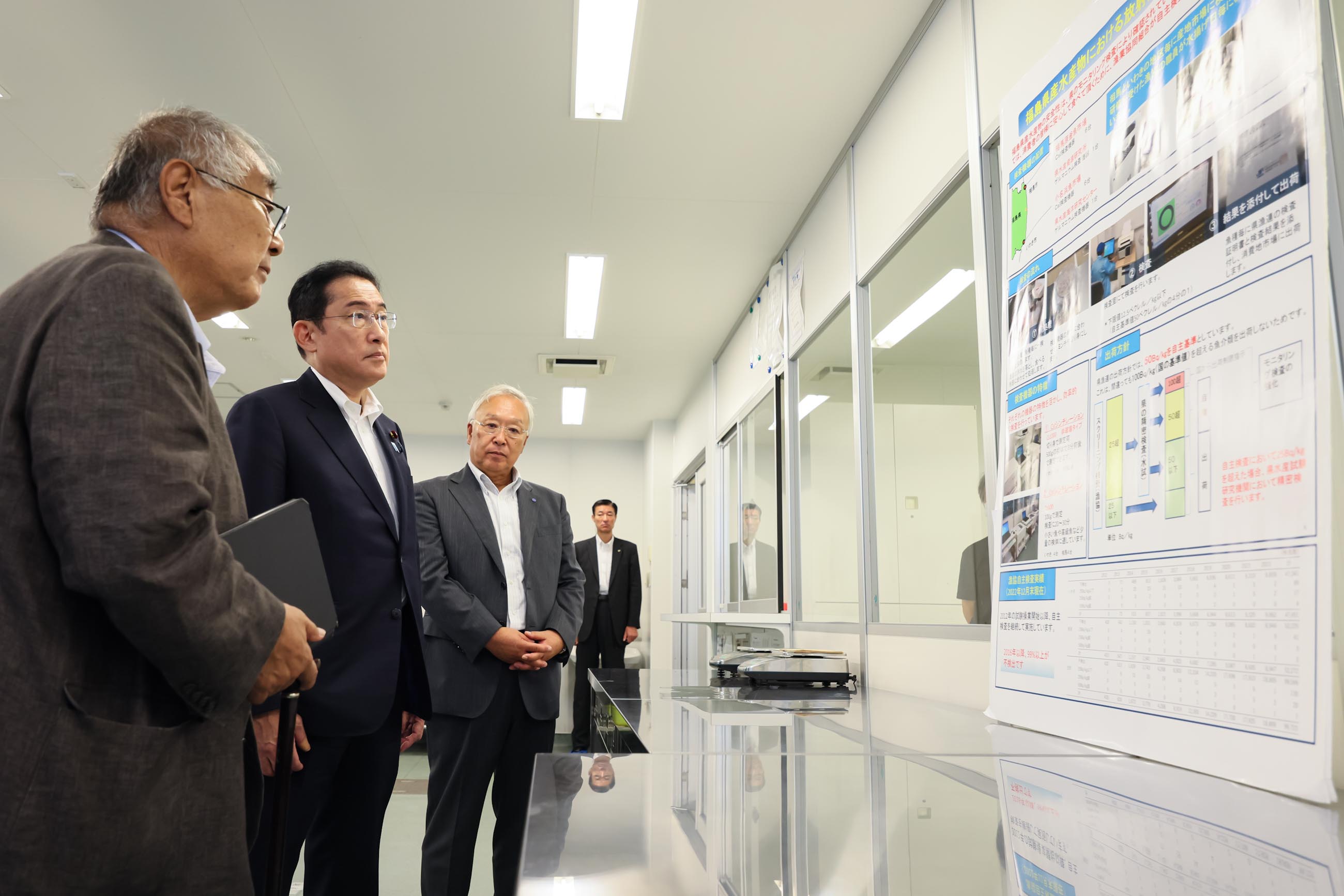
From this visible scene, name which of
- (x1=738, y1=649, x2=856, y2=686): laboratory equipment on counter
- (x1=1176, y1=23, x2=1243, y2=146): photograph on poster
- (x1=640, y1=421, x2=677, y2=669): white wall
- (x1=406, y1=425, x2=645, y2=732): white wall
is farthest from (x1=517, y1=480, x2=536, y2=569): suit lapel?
(x1=406, y1=425, x2=645, y2=732): white wall

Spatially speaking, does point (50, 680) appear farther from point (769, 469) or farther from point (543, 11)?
point (769, 469)

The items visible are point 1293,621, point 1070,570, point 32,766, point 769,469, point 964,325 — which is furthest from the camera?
point 769,469

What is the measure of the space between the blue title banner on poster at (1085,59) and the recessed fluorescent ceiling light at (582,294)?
10.6 feet

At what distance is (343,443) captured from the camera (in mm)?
1694

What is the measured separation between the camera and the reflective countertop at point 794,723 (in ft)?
4.48

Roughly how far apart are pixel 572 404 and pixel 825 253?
4.60 meters

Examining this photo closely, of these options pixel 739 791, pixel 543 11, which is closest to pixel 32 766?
pixel 739 791

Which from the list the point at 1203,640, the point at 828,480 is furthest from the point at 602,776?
the point at 828,480

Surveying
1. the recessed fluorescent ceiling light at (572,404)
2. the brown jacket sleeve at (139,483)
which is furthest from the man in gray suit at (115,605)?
the recessed fluorescent ceiling light at (572,404)

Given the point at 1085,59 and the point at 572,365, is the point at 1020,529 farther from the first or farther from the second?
the point at 572,365

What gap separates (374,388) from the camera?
24.3 feet

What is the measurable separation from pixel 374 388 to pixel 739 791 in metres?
6.99

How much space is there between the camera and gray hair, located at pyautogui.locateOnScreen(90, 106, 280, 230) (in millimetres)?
1134

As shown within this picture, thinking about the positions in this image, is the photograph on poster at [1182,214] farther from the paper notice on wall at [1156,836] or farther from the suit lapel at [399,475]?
the suit lapel at [399,475]
